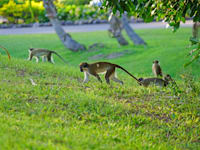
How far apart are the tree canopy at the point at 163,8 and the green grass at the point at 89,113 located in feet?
4.46

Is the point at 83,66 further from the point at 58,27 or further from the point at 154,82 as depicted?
the point at 58,27

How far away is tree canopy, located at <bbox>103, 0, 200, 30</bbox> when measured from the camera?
21.8ft

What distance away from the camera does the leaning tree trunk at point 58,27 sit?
63.6 ft

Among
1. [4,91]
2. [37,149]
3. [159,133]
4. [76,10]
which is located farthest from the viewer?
[76,10]

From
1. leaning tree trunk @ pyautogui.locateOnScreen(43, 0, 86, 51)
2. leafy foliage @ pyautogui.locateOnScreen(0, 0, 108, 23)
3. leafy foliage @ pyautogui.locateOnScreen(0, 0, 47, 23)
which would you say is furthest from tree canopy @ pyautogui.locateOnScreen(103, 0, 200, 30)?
leafy foliage @ pyautogui.locateOnScreen(0, 0, 47, 23)

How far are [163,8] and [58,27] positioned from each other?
13.7 metres

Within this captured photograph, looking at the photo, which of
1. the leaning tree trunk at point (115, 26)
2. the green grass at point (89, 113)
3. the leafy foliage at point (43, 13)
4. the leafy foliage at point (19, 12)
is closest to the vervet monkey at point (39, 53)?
the green grass at point (89, 113)

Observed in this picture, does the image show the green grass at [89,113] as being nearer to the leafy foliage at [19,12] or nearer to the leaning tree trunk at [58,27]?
the leaning tree trunk at [58,27]

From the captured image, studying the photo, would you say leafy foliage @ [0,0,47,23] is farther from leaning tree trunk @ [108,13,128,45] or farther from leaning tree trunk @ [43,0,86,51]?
leaning tree trunk @ [108,13,128,45]

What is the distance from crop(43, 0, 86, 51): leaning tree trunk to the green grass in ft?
30.9

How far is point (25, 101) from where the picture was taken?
6684mm

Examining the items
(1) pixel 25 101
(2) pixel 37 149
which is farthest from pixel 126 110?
(2) pixel 37 149

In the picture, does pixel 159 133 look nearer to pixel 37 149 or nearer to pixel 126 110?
pixel 126 110

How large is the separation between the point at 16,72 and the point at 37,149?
19.1 feet
